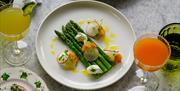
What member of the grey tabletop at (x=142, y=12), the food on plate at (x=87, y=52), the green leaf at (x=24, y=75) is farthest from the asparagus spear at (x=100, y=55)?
the green leaf at (x=24, y=75)

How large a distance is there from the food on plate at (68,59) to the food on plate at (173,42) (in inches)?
11.9

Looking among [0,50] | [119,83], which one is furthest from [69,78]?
[0,50]

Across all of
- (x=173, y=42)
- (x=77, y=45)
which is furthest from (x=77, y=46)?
(x=173, y=42)

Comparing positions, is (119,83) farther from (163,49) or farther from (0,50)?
(0,50)

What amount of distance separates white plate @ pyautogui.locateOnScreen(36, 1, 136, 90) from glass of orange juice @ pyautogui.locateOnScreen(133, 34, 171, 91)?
3.3 inches

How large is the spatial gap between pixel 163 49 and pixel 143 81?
0.46ft

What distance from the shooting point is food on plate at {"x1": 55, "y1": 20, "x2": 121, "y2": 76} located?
1.43 m

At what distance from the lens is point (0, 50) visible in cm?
150

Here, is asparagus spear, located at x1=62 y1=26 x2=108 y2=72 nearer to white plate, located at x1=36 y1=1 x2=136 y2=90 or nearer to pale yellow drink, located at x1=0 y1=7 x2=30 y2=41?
white plate, located at x1=36 y1=1 x2=136 y2=90

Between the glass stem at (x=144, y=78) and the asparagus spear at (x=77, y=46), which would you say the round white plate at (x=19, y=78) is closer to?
the asparagus spear at (x=77, y=46)

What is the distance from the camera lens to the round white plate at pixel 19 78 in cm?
139

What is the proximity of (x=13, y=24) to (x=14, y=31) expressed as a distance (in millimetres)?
29

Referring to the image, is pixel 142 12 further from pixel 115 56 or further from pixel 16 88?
pixel 16 88

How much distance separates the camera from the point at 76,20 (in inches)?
60.8
